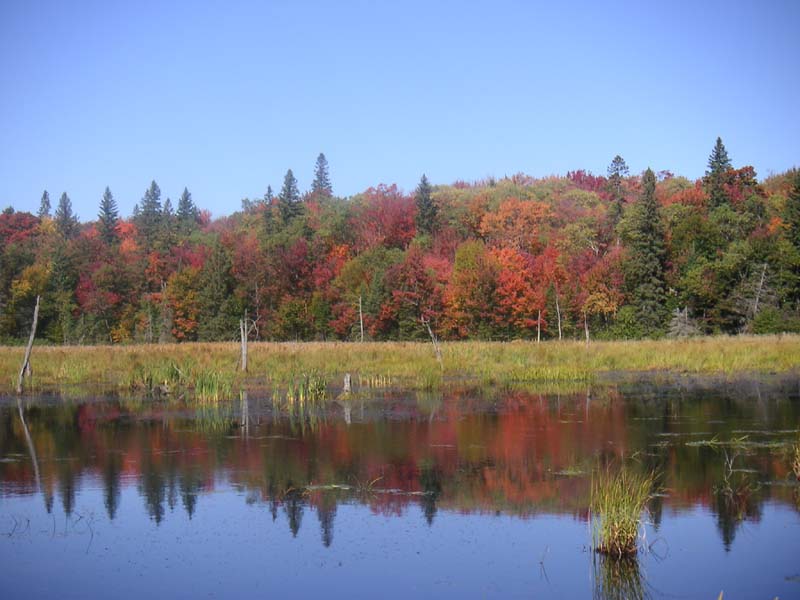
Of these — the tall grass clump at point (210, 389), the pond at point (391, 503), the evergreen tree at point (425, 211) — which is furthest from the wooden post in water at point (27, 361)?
the evergreen tree at point (425, 211)

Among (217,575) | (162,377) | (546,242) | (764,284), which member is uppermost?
(546,242)

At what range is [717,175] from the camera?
2586 inches

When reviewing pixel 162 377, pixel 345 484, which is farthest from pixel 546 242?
pixel 345 484

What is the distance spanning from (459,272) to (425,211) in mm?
19203

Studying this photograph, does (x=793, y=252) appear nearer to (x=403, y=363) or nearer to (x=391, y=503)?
(x=403, y=363)

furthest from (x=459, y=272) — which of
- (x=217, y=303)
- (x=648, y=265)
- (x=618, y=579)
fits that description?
(x=618, y=579)

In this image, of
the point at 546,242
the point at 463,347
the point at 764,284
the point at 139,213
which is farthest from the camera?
the point at 139,213

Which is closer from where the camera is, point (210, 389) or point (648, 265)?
point (210, 389)

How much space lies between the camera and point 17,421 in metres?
24.0

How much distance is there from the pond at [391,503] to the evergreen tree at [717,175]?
1661 inches

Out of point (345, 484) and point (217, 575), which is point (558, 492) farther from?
point (217, 575)

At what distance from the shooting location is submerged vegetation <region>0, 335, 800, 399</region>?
3191 centimetres

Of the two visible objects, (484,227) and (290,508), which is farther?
(484,227)

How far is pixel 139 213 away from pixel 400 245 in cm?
5779
